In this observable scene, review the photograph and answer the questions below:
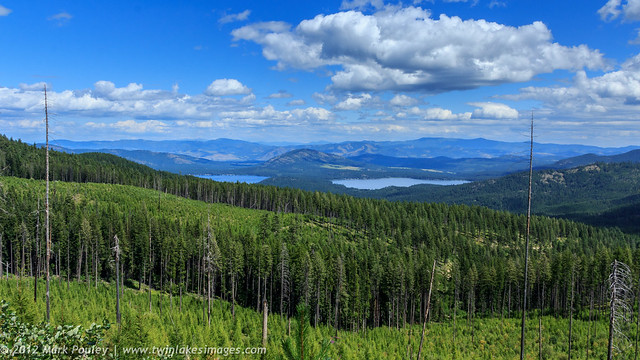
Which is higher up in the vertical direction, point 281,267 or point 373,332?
point 281,267

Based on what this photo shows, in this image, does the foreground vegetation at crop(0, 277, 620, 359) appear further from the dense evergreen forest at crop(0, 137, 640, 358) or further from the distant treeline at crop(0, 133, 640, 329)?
the distant treeline at crop(0, 133, 640, 329)

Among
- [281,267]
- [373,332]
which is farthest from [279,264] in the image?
[373,332]

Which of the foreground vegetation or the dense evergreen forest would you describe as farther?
the dense evergreen forest

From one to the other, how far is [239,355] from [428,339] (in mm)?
38118

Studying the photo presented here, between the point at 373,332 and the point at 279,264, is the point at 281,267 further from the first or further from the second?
the point at 373,332

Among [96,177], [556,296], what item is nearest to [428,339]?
[556,296]

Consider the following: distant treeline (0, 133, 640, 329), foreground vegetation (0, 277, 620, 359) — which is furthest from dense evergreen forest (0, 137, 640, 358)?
foreground vegetation (0, 277, 620, 359)

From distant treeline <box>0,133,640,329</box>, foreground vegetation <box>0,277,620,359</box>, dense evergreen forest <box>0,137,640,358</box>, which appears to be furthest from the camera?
distant treeline <box>0,133,640,329</box>

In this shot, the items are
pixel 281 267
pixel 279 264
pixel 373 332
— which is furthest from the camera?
pixel 279 264

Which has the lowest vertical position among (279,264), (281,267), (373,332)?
(373,332)

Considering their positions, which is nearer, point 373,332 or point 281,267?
point 373,332

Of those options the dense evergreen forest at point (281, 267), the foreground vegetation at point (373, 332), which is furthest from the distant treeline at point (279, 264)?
the foreground vegetation at point (373, 332)

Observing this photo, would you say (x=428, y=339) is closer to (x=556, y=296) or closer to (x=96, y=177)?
(x=556, y=296)

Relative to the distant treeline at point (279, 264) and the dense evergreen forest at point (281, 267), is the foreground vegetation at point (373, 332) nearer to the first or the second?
the dense evergreen forest at point (281, 267)
